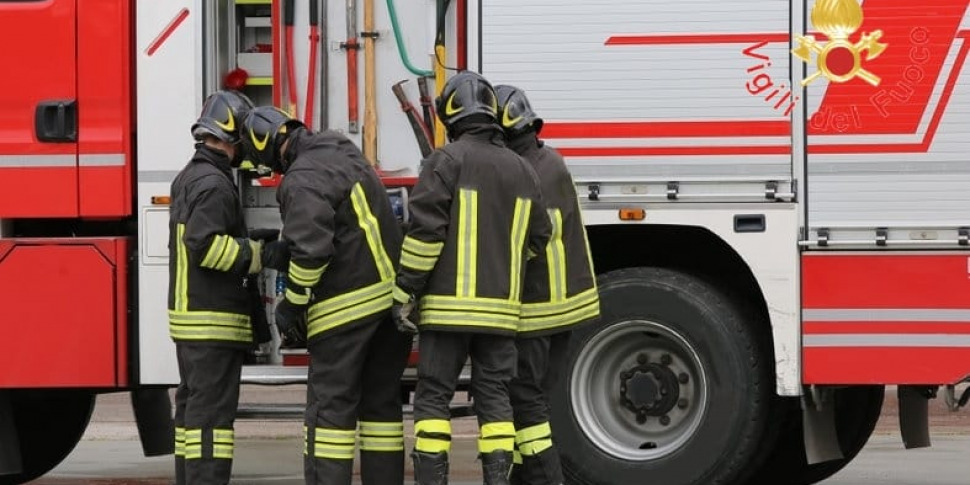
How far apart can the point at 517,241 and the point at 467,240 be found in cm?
22

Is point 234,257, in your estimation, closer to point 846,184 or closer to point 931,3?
point 846,184

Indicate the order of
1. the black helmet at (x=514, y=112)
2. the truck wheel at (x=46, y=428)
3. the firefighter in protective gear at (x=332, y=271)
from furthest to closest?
the truck wheel at (x=46, y=428)
the black helmet at (x=514, y=112)
the firefighter in protective gear at (x=332, y=271)

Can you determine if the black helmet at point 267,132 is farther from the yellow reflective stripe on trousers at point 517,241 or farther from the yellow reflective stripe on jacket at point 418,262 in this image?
the yellow reflective stripe on trousers at point 517,241

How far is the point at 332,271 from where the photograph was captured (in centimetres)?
750

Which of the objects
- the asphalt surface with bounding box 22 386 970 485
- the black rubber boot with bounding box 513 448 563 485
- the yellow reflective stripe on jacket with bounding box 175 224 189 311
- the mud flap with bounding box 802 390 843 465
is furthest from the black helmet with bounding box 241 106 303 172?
the asphalt surface with bounding box 22 386 970 485

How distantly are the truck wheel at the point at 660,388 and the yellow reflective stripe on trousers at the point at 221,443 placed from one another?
1.41 metres

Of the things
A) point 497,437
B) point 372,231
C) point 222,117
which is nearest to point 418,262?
point 372,231

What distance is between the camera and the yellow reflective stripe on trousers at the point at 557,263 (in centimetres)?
764

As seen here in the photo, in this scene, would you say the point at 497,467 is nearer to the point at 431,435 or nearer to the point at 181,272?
the point at 431,435

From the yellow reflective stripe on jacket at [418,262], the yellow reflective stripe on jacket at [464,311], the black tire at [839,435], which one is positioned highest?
the yellow reflective stripe on jacket at [418,262]

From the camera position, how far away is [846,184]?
25.2ft

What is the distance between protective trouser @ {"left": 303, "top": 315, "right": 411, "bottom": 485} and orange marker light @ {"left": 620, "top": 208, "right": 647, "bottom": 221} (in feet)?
3.49

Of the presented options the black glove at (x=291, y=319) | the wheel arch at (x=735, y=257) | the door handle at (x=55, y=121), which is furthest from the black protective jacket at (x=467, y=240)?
the door handle at (x=55, y=121)

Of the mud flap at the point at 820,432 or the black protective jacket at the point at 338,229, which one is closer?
the black protective jacket at the point at 338,229
